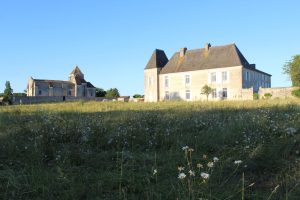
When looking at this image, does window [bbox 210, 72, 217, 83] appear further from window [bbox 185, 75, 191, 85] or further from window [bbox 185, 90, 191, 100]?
window [bbox 185, 90, 191, 100]

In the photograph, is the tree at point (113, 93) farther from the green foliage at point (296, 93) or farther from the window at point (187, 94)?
the green foliage at point (296, 93)

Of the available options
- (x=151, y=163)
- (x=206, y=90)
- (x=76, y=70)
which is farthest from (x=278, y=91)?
(x=76, y=70)

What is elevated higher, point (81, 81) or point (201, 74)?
point (81, 81)

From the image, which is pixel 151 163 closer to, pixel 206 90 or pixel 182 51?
pixel 206 90

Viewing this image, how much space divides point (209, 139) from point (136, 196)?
1.95 metres

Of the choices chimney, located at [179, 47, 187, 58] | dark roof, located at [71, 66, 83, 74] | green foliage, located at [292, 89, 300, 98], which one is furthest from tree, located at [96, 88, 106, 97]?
green foliage, located at [292, 89, 300, 98]

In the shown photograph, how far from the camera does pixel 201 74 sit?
49.0 m

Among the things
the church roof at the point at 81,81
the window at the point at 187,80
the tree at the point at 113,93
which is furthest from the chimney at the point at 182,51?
the church roof at the point at 81,81

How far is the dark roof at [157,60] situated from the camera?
54578 millimetres

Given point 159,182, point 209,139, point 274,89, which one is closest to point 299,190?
point 159,182

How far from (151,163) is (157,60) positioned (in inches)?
2049

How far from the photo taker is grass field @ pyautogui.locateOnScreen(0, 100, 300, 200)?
8.30 ft

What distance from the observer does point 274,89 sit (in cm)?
4188

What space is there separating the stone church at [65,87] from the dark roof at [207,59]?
36.5 metres
